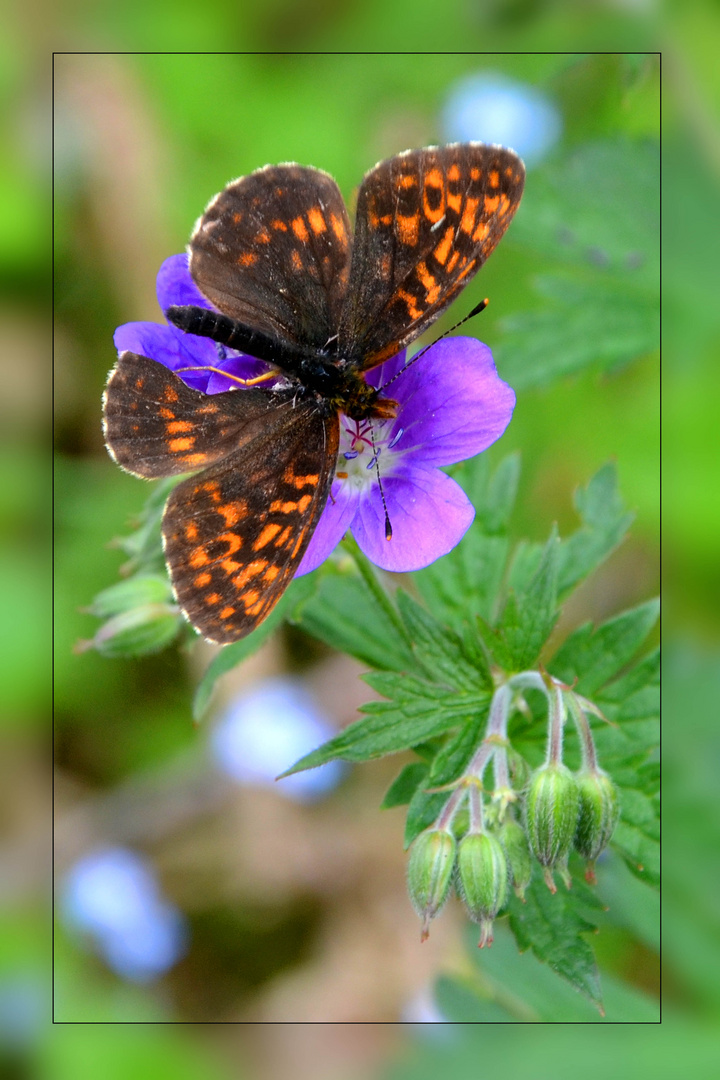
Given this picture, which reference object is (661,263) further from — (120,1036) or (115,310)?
(120,1036)

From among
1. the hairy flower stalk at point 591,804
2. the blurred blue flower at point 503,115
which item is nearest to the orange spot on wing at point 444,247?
the hairy flower stalk at point 591,804

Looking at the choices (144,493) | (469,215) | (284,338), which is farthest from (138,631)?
(144,493)

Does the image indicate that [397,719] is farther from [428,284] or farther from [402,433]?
[428,284]

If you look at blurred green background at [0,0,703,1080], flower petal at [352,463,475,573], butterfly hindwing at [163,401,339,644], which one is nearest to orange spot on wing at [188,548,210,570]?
butterfly hindwing at [163,401,339,644]

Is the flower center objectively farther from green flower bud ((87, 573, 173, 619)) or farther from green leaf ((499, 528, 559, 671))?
green flower bud ((87, 573, 173, 619))

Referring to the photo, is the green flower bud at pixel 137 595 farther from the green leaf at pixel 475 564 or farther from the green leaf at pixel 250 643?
the green leaf at pixel 475 564
